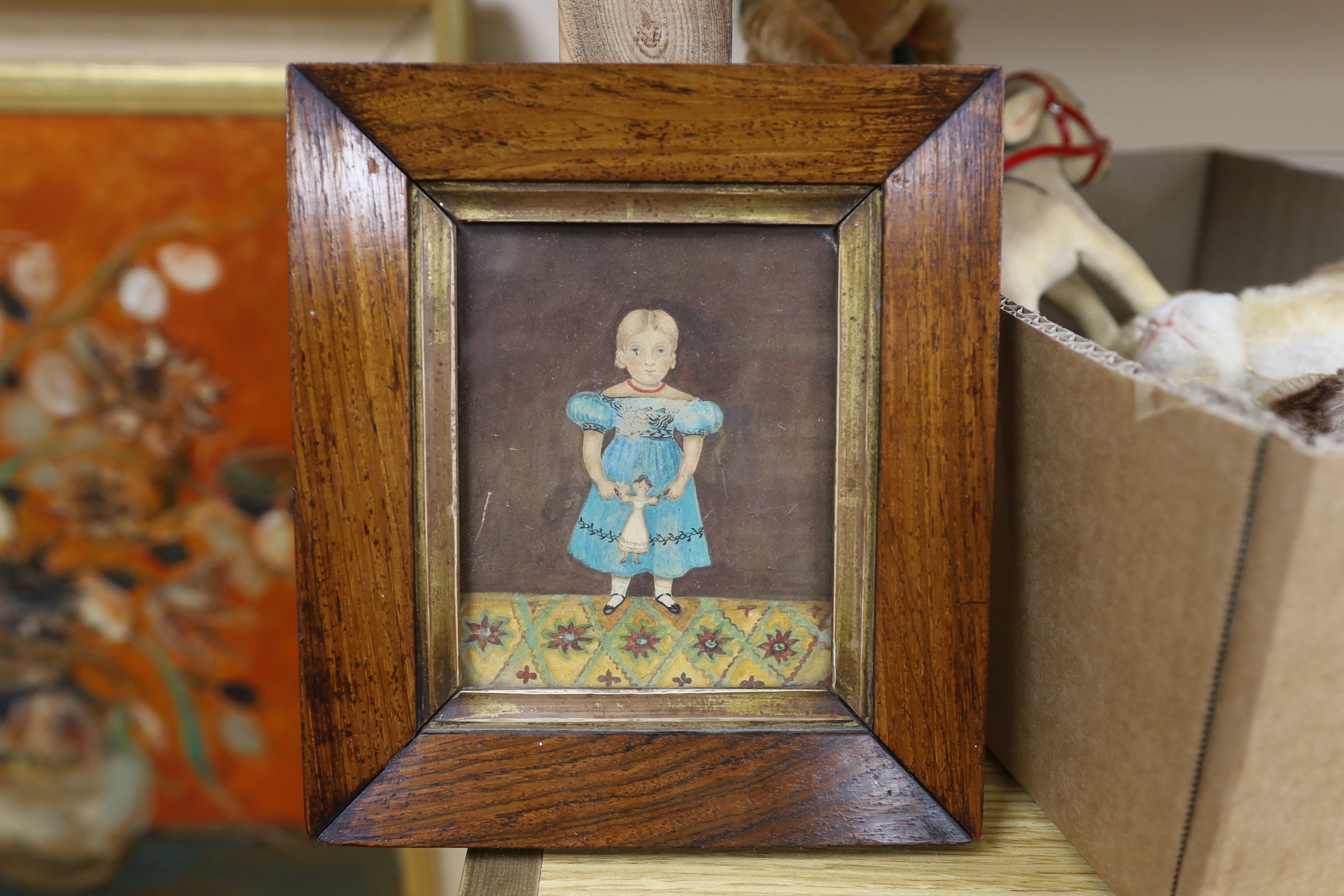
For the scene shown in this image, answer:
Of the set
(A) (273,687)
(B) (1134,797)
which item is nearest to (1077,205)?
(B) (1134,797)

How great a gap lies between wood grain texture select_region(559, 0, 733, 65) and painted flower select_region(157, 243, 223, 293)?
1.51ft

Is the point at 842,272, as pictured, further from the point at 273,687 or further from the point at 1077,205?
the point at 273,687

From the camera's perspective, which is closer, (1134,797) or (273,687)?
(1134,797)

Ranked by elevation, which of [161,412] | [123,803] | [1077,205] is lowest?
[123,803]

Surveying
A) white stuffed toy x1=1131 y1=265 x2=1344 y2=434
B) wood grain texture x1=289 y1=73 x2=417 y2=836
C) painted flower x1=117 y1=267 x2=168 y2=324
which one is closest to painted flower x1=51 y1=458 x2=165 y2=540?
painted flower x1=117 y1=267 x2=168 y2=324

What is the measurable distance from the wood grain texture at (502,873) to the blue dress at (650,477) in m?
0.16

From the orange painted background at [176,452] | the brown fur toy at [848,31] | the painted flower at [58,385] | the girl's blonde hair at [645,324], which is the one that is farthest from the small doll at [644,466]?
the painted flower at [58,385]

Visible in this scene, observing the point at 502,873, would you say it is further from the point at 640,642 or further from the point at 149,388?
the point at 149,388

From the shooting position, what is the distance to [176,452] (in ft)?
2.74

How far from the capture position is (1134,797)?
1.44 ft

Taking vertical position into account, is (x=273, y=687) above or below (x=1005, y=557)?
below

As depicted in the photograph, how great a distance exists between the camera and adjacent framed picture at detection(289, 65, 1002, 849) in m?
0.44

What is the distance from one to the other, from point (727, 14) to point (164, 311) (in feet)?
1.91

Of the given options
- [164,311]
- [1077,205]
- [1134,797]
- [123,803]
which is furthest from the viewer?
[123,803]
